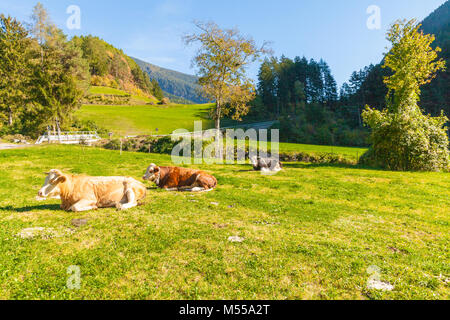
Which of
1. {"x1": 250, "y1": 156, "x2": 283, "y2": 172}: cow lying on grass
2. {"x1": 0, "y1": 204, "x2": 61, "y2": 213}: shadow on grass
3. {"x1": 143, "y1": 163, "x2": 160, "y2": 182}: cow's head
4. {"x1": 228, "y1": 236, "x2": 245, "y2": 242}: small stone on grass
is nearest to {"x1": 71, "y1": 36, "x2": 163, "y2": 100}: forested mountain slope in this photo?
{"x1": 250, "y1": 156, "x2": 283, "y2": 172}: cow lying on grass

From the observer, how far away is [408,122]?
19.7 metres

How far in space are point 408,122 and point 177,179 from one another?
20880 millimetres

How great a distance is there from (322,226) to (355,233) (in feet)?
2.72

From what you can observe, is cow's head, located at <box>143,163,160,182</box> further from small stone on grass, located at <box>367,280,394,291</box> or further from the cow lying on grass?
small stone on grass, located at <box>367,280,394,291</box>

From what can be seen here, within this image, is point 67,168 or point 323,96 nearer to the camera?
point 67,168

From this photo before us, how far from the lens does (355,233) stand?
602cm

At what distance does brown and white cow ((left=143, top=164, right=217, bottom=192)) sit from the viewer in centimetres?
1020

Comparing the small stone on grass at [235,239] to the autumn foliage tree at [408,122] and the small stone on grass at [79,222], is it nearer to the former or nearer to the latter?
the small stone on grass at [79,222]

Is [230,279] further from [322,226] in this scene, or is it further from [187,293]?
[322,226]

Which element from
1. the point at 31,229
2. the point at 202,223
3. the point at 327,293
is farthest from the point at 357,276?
the point at 31,229

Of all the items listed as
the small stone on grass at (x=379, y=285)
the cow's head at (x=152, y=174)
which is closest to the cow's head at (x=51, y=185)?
the cow's head at (x=152, y=174)

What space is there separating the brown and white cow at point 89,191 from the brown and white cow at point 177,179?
7.51 feet

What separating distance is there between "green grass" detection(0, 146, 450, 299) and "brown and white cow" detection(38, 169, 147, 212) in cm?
42

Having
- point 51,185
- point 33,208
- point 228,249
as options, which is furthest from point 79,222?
point 228,249
